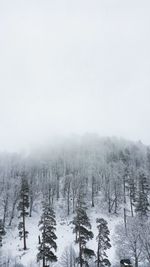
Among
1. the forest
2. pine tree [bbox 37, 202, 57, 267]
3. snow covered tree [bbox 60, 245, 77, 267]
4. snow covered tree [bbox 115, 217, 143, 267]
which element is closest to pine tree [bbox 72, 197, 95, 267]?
the forest

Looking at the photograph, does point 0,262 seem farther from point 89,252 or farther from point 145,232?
point 145,232

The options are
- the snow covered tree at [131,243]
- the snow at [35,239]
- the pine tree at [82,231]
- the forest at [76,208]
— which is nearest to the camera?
the pine tree at [82,231]

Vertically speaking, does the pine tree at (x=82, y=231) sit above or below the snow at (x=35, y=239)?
above

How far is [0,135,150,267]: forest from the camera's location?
34.2 meters

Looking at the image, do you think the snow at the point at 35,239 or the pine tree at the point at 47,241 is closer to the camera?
the pine tree at the point at 47,241

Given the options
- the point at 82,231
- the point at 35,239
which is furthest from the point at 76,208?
the point at 35,239

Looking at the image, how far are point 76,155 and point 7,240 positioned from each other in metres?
82.9

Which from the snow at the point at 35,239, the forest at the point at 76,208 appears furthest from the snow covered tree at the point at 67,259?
the snow at the point at 35,239

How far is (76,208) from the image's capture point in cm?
3225

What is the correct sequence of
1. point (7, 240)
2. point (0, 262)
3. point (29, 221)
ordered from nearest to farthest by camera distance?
point (0, 262) < point (7, 240) < point (29, 221)

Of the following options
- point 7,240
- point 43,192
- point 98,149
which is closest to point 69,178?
point 43,192

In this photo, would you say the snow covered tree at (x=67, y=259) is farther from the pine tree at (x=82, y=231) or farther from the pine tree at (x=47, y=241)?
the pine tree at (x=82, y=231)

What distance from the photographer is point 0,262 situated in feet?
135

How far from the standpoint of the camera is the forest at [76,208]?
34.2 m
